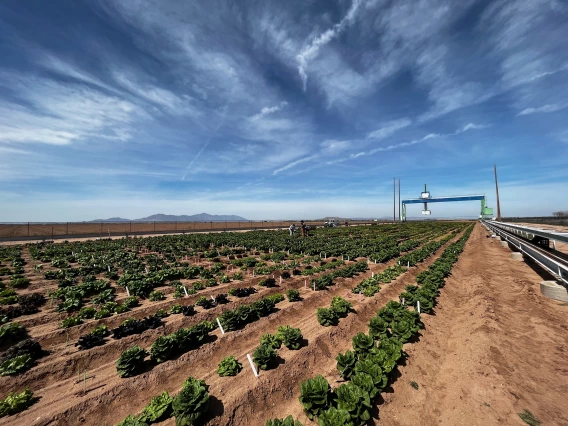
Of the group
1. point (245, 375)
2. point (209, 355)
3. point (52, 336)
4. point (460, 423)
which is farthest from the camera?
point (52, 336)

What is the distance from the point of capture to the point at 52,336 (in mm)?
8688

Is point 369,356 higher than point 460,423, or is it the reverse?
point 369,356

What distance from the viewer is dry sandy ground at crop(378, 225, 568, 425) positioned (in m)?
5.37

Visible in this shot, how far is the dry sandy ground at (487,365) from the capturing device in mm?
5371

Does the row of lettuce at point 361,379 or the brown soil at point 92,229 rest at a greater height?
the brown soil at point 92,229

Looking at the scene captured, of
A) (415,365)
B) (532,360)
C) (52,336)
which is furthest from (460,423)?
(52,336)

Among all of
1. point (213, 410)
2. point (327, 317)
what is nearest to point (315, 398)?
point (213, 410)

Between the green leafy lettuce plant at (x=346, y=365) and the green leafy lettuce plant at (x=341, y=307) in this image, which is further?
the green leafy lettuce plant at (x=341, y=307)

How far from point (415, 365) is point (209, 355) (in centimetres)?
637

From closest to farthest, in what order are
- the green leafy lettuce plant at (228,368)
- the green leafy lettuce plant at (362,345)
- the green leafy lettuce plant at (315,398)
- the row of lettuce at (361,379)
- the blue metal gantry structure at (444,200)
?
the row of lettuce at (361,379), the green leafy lettuce plant at (315,398), the green leafy lettuce plant at (228,368), the green leafy lettuce plant at (362,345), the blue metal gantry structure at (444,200)

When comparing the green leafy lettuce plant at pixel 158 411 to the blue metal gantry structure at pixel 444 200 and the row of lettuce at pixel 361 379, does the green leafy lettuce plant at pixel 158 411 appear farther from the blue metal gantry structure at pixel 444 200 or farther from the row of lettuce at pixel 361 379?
the blue metal gantry structure at pixel 444 200

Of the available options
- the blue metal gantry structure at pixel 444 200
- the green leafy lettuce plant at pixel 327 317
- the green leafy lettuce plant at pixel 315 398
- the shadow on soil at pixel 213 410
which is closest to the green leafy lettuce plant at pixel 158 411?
the shadow on soil at pixel 213 410

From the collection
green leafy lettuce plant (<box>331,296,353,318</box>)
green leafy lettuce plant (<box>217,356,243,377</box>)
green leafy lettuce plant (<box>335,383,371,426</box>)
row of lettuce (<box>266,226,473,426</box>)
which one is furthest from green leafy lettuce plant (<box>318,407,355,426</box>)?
green leafy lettuce plant (<box>331,296,353,318</box>)

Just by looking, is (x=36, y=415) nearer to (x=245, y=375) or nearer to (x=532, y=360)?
(x=245, y=375)
